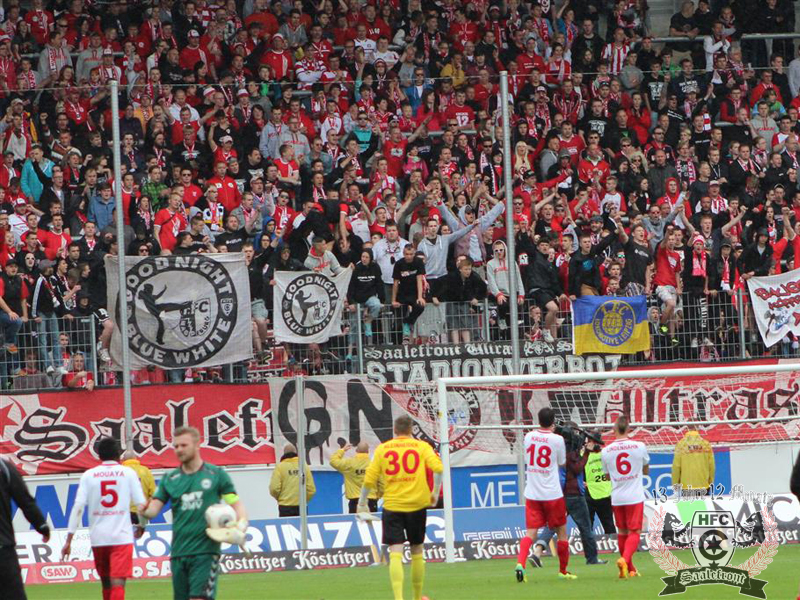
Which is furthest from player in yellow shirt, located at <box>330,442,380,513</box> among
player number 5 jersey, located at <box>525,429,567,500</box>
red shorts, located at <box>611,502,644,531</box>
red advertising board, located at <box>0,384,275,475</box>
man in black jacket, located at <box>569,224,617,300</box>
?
red shorts, located at <box>611,502,644,531</box>

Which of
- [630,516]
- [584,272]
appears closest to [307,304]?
[584,272]

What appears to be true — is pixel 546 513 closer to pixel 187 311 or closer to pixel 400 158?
pixel 187 311

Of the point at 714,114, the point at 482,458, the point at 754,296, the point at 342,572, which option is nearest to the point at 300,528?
the point at 342,572

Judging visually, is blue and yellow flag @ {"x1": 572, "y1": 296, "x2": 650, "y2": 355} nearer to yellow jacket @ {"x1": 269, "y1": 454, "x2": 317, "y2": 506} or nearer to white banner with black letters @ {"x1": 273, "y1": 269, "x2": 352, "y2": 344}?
white banner with black letters @ {"x1": 273, "y1": 269, "x2": 352, "y2": 344}

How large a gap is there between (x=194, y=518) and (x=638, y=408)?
11.8 meters

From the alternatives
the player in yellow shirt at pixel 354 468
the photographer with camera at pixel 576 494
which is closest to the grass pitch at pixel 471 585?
the photographer with camera at pixel 576 494

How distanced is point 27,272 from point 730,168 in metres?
12.2

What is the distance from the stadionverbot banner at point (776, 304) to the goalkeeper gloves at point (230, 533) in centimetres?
1339

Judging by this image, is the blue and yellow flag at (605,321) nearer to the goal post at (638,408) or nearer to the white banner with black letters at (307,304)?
the goal post at (638,408)

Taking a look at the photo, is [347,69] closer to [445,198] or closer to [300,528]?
[445,198]

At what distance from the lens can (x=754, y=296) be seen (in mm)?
21578

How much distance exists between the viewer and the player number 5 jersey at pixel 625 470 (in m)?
15.6

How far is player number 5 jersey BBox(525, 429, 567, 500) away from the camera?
1559 centimetres

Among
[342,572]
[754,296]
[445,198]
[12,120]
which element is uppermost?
[12,120]
